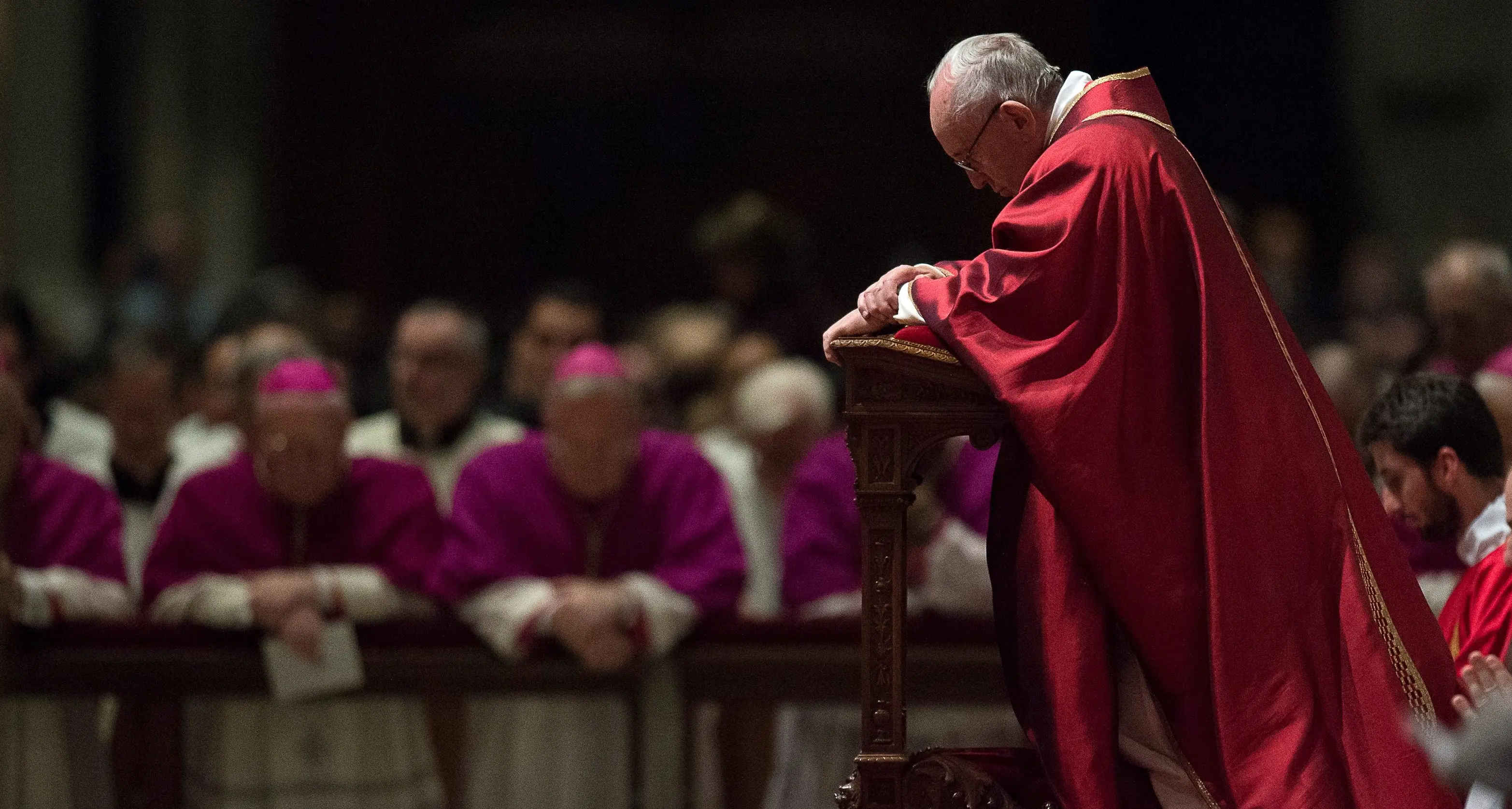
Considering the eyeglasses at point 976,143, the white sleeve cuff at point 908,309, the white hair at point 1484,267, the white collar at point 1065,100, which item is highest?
the white collar at point 1065,100

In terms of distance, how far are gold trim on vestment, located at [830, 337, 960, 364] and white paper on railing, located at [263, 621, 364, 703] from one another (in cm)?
263

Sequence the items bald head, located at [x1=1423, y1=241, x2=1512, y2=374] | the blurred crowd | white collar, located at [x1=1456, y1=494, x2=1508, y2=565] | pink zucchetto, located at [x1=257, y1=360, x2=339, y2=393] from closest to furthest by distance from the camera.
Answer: white collar, located at [x1=1456, y1=494, x2=1508, y2=565] < the blurred crowd < pink zucchetto, located at [x1=257, y1=360, x2=339, y2=393] < bald head, located at [x1=1423, y1=241, x2=1512, y2=374]

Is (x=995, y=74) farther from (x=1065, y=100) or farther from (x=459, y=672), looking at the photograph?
(x=459, y=672)

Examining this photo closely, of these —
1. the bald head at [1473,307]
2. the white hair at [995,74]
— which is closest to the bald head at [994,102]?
the white hair at [995,74]

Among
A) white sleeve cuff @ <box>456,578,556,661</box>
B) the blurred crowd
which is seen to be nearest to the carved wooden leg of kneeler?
the blurred crowd

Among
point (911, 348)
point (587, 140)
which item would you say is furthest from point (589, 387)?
point (587, 140)

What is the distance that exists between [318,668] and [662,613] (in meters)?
1.00

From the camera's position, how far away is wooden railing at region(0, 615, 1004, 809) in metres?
5.67

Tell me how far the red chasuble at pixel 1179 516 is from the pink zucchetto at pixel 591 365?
8.95 ft

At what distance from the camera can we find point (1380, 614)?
11.6ft

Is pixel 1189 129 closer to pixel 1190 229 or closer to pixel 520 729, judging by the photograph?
pixel 520 729

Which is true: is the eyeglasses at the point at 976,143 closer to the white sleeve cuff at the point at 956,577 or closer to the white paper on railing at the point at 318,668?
the white sleeve cuff at the point at 956,577

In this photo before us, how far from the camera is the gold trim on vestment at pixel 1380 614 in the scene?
3510mm

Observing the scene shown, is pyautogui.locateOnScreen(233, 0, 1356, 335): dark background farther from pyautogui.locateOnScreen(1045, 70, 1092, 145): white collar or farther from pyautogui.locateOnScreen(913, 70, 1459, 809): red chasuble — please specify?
pyautogui.locateOnScreen(913, 70, 1459, 809): red chasuble
